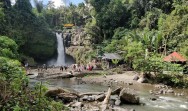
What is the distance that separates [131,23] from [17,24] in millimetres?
21905

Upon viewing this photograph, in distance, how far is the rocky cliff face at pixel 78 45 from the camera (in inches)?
2159

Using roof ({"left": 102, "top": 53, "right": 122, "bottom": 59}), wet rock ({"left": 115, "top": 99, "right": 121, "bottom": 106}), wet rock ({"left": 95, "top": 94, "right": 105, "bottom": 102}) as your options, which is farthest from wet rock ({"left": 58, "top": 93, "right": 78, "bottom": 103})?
roof ({"left": 102, "top": 53, "right": 122, "bottom": 59})

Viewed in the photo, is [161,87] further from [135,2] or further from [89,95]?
[135,2]

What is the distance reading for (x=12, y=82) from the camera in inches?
269

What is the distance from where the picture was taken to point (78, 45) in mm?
62500

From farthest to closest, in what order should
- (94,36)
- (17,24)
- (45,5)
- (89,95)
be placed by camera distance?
(45,5)
(94,36)
(17,24)
(89,95)

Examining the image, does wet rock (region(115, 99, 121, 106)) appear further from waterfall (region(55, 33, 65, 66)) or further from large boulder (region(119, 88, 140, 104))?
waterfall (region(55, 33, 65, 66))

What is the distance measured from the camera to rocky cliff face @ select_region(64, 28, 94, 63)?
54.8 m

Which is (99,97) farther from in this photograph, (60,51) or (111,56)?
(60,51)

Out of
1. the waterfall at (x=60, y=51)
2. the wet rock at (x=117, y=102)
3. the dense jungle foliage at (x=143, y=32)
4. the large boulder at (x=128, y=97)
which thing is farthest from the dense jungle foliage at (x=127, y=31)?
the wet rock at (x=117, y=102)

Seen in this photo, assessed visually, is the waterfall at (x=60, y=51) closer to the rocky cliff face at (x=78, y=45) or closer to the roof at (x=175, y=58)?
the rocky cliff face at (x=78, y=45)

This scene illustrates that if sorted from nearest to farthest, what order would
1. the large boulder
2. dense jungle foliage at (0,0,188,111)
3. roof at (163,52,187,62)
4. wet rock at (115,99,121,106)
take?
wet rock at (115,99,121,106) < the large boulder < roof at (163,52,187,62) < dense jungle foliage at (0,0,188,111)

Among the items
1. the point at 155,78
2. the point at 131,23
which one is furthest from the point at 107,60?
the point at 155,78

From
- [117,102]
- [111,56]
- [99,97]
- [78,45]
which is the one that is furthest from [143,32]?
[117,102]
